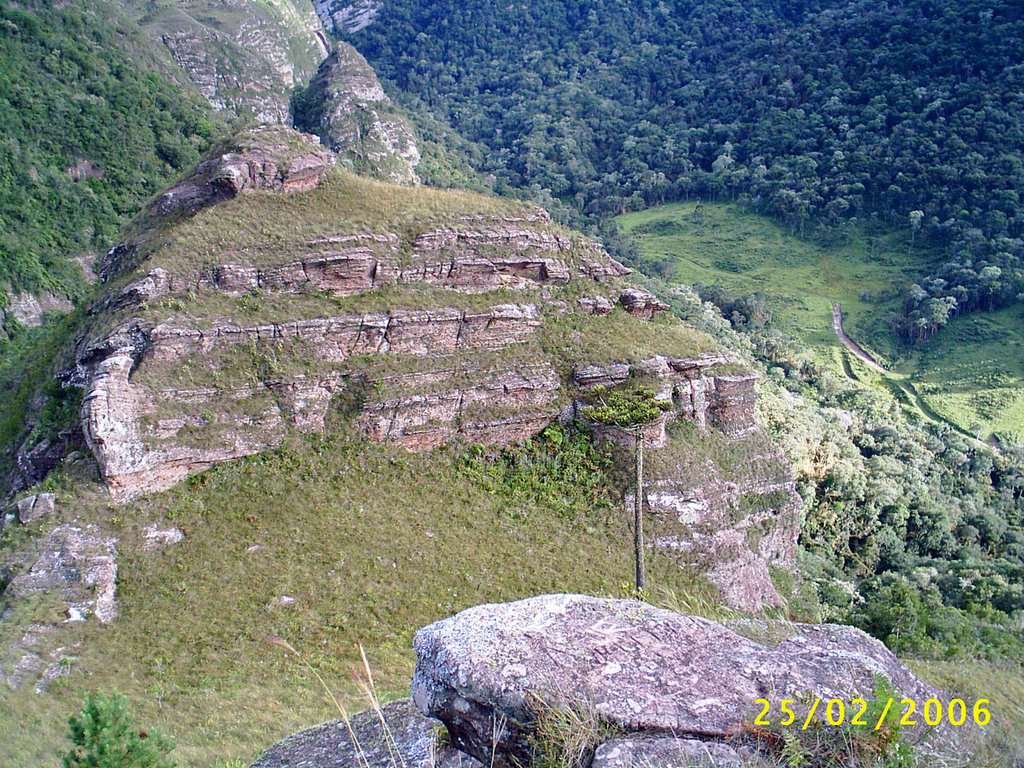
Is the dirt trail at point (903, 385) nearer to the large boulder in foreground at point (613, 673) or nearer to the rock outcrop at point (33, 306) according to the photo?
the large boulder in foreground at point (613, 673)

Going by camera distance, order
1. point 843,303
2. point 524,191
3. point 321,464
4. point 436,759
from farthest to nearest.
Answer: point 524,191, point 843,303, point 321,464, point 436,759

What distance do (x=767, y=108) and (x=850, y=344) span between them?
203ft

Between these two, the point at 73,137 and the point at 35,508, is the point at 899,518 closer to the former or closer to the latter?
the point at 35,508

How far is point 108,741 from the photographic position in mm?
8656

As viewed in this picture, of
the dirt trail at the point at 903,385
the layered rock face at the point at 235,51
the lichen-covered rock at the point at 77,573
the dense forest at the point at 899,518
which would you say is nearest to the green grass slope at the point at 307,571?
the lichen-covered rock at the point at 77,573

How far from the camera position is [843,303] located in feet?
247

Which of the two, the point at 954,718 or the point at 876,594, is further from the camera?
the point at 876,594

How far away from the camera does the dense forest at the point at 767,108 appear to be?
82375 mm

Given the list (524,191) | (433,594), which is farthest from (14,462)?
(524,191)

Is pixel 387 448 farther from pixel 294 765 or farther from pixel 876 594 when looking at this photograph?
pixel 876 594

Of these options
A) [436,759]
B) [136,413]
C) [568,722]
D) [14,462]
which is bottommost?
[14,462]

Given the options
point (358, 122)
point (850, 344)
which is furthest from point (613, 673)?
point (358, 122)

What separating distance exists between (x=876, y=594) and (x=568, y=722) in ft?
95.8

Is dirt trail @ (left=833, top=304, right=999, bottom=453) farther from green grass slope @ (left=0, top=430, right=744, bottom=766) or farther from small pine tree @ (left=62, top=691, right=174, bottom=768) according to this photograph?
small pine tree @ (left=62, top=691, right=174, bottom=768)
